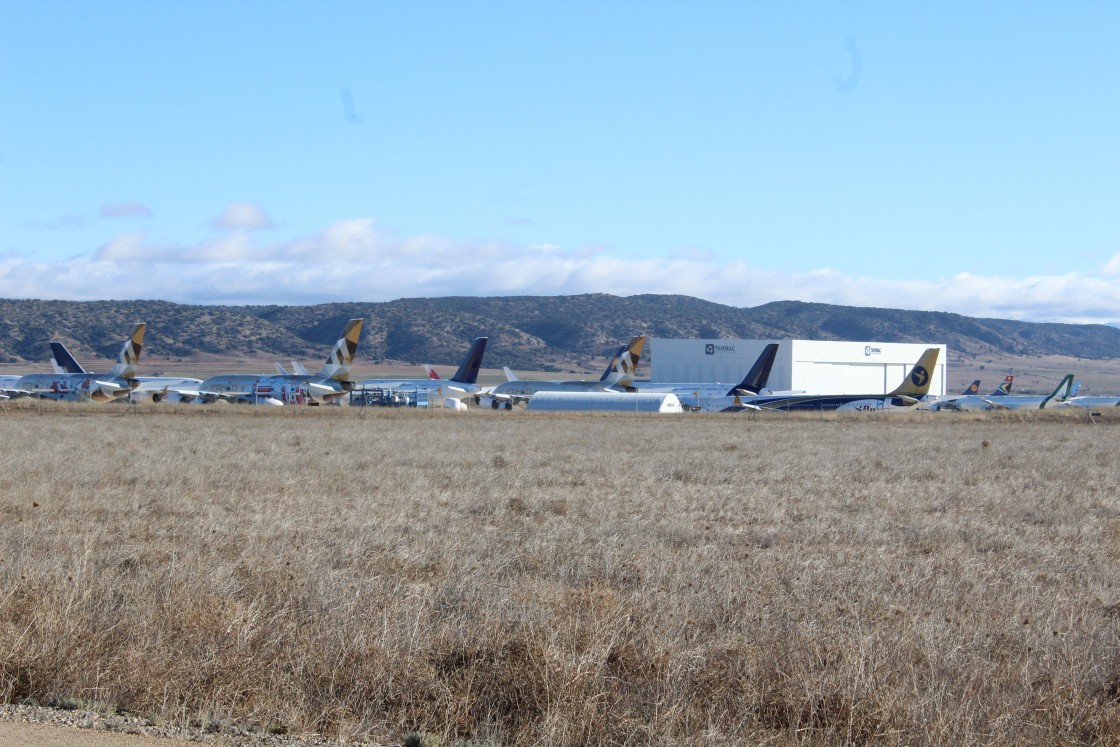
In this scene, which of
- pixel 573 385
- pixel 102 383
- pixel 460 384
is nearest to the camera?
pixel 102 383

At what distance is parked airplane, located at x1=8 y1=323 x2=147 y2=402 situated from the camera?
62781 mm

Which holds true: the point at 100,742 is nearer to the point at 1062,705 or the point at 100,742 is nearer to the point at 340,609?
the point at 340,609

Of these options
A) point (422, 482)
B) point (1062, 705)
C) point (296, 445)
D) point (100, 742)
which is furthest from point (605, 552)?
point (296, 445)

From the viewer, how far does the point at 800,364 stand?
9375 cm

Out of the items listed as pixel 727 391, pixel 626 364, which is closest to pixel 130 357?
pixel 626 364

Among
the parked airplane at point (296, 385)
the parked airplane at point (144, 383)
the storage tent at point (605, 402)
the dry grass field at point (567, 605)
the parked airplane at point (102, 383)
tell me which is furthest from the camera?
the parked airplane at point (144, 383)

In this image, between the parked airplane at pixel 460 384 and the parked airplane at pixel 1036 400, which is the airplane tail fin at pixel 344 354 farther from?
the parked airplane at pixel 1036 400

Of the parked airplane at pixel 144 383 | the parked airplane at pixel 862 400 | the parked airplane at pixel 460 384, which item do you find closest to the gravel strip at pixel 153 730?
the parked airplane at pixel 862 400

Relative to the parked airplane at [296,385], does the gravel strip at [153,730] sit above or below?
above

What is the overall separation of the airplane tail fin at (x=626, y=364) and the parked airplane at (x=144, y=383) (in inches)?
1132

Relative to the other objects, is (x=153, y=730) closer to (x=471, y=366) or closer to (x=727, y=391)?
(x=471, y=366)

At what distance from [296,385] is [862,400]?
108ft

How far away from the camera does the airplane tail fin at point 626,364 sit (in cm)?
7362

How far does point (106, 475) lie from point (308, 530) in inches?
308
